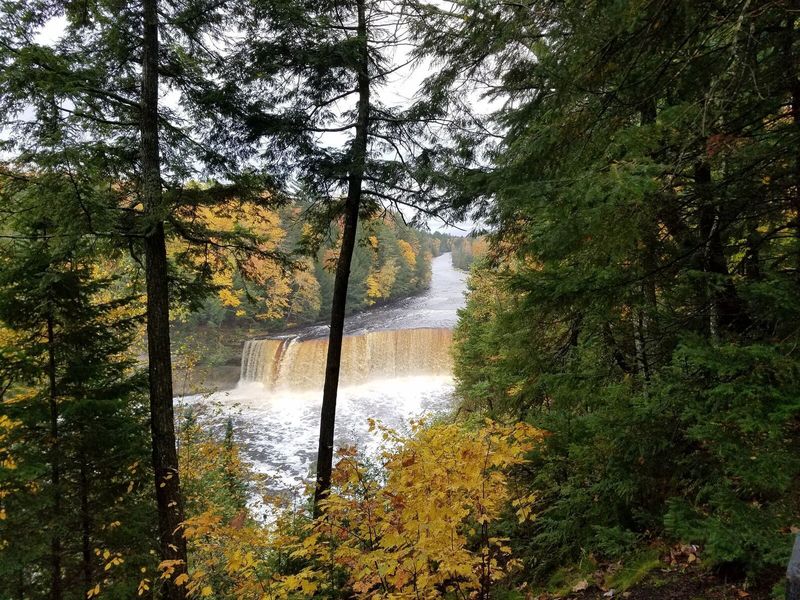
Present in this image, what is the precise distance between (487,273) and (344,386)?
1990 centimetres

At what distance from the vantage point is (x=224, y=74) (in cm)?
546

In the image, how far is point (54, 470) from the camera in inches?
194

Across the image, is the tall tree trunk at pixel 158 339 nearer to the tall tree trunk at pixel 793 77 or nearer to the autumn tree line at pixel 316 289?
the tall tree trunk at pixel 793 77

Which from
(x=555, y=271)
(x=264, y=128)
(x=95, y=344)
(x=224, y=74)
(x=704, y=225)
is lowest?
(x=95, y=344)

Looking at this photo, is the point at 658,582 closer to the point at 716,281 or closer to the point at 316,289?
the point at 716,281

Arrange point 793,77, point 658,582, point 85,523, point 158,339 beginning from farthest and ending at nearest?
point 158,339 → point 85,523 → point 658,582 → point 793,77

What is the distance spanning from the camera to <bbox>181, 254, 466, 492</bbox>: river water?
61.2 ft

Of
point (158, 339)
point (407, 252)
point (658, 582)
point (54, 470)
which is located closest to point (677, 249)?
point (658, 582)

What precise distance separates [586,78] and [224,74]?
490 centimetres

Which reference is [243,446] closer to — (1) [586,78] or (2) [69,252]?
(2) [69,252]

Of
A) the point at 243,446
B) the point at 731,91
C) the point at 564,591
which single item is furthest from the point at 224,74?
the point at 243,446

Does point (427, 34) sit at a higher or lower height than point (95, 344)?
higher

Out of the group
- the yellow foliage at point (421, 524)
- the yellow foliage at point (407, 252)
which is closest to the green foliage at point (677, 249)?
the yellow foliage at point (421, 524)

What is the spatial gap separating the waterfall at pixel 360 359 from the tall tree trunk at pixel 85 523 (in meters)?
18.2
